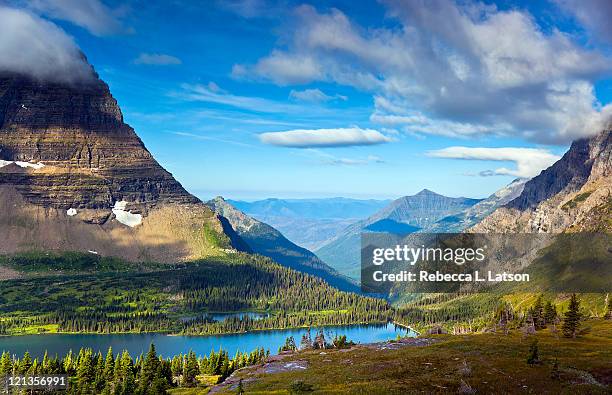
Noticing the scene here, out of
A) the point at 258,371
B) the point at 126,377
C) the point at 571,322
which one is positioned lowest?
the point at 126,377

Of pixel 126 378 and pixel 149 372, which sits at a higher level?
pixel 126 378

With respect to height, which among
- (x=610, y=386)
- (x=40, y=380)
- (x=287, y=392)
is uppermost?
(x=610, y=386)

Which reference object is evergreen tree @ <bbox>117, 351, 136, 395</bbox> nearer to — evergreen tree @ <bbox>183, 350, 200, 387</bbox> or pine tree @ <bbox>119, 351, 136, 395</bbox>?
pine tree @ <bbox>119, 351, 136, 395</bbox>

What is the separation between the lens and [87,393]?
5354 inches

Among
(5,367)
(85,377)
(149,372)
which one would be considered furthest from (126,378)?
(5,367)

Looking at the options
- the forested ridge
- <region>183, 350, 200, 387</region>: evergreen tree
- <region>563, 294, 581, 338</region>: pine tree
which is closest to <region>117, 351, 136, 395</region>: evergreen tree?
the forested ridge

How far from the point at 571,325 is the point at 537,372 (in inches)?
2367

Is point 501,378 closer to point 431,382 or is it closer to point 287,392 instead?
point 431,382

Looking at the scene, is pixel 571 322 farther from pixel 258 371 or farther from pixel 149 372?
pixel 149 372

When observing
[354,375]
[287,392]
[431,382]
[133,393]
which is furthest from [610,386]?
[133,393]

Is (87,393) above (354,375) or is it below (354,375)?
below

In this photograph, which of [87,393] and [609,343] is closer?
[609,343]

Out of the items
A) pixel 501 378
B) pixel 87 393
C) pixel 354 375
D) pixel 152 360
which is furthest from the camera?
pixel 152 360

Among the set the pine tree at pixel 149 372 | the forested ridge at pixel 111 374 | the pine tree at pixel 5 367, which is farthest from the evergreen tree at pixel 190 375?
the pine tree at pixel 5 367
